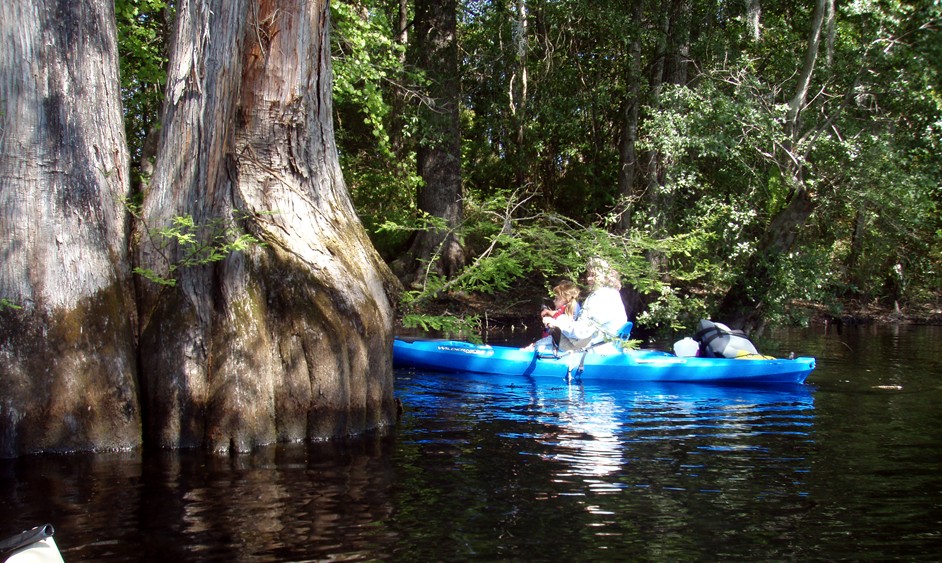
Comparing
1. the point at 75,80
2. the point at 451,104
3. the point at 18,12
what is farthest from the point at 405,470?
the point at 451,104

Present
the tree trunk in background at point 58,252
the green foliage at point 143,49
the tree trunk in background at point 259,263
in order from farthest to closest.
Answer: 1. the green foliage at point 143,49
2. the tree trunk in background at point 259,263
3. the tree trunk in background at point 58,252

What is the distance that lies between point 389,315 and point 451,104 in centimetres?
1002

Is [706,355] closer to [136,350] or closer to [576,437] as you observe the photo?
[576,437]

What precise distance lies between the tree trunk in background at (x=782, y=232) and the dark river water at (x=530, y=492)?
221 inches

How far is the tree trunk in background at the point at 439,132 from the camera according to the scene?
670 inches

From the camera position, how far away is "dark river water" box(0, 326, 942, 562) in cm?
476

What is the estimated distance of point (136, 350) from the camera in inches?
272

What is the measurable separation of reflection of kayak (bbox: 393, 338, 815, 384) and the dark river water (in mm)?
2107

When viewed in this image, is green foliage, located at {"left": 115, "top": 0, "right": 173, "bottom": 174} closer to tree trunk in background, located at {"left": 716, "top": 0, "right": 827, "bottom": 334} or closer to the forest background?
the forest background

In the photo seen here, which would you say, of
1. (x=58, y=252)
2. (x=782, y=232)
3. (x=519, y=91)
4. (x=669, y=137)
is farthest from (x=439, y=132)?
(x=58, y=252)

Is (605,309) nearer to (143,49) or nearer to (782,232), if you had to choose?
(782,232)

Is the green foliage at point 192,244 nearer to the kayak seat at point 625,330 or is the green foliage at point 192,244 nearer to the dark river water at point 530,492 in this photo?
the dark river water at point 530,492

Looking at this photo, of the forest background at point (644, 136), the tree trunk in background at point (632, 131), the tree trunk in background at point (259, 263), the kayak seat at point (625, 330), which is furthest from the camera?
the tree trunk in background at point (632, 131)

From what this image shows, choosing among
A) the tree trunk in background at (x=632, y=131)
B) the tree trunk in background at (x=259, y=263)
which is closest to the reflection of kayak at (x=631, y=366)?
the tree trunk in background at (x=259, y=263)
